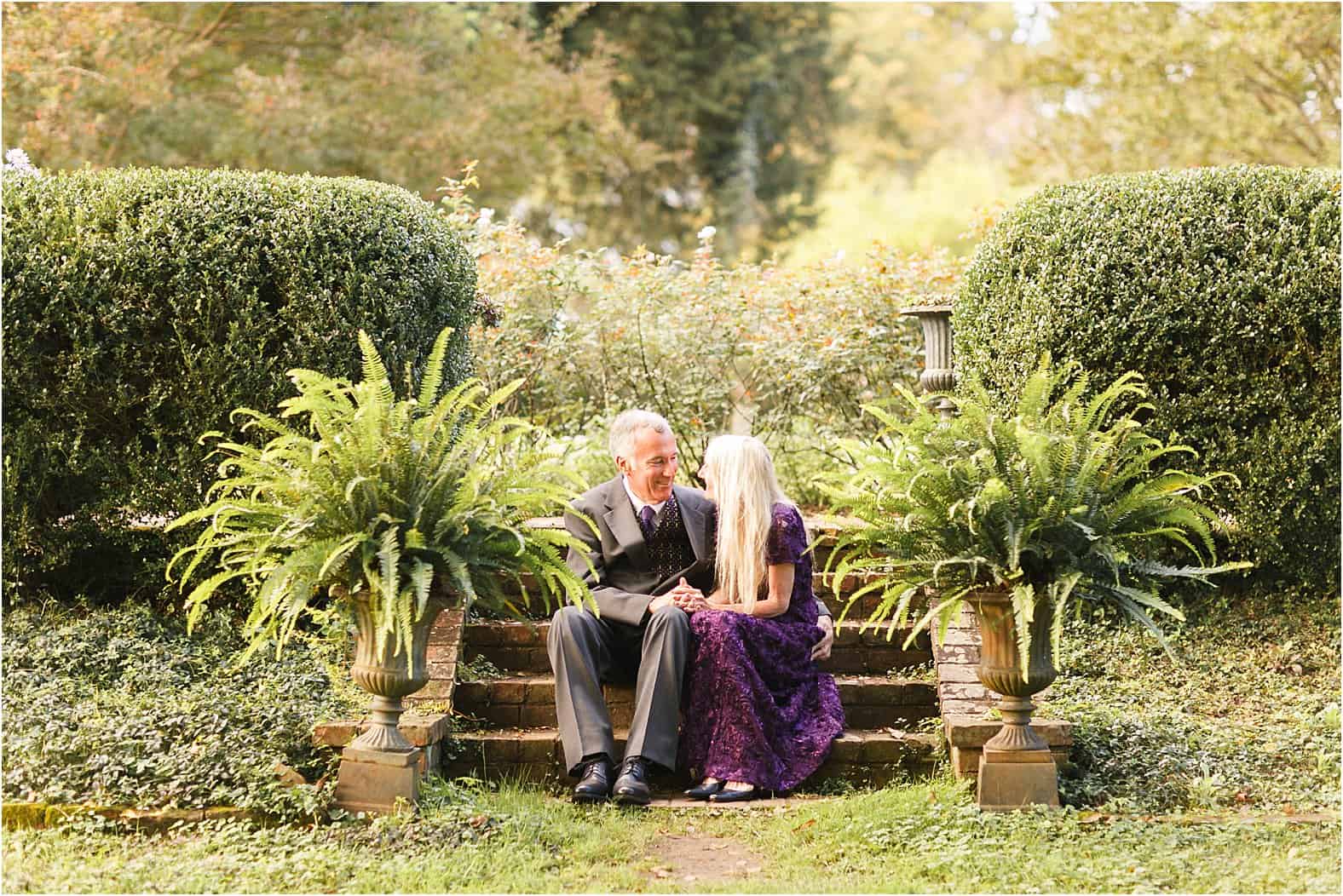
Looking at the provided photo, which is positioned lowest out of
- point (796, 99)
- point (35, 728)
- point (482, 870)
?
point (482, 870)

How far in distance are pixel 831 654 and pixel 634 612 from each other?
1.11 m

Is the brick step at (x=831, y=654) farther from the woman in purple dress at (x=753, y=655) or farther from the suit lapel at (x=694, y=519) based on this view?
the suit lapel at (x=694, y=519)

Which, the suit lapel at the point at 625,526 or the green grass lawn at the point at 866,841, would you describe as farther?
the suit lapel at the point at 625,526

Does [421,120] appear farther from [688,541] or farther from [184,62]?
[688,541]

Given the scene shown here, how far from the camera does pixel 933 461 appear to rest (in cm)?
464

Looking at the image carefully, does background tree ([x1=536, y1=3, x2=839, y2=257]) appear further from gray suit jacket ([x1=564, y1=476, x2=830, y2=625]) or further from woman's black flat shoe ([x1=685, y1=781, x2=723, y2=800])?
woman's black flat shoe ([x1=685, y1=781, x2=723, y2=800])

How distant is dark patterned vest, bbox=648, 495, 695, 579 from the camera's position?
17.9ft

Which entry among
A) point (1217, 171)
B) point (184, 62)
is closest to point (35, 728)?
point (1217, 171)

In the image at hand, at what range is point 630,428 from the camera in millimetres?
5461

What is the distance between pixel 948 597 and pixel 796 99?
1893 centimetres

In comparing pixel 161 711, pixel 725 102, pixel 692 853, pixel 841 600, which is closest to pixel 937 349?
pixel 841 600

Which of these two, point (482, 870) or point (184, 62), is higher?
point (184, 62)

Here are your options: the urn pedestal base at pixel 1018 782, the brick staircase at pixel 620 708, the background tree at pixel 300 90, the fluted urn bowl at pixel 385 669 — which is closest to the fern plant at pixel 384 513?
the fluted urn bowl at pixel 385 669

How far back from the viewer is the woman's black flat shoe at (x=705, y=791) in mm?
4957
